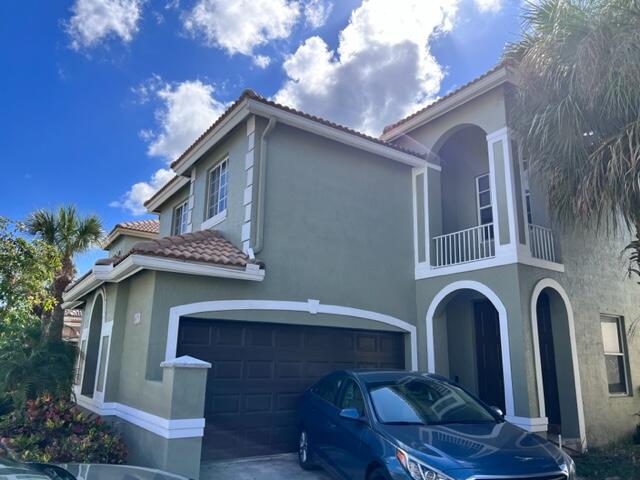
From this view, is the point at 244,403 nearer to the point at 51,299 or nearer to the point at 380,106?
the point at 51,299

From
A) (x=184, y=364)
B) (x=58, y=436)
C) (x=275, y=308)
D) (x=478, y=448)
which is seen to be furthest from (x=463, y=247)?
(x=58, y=436)

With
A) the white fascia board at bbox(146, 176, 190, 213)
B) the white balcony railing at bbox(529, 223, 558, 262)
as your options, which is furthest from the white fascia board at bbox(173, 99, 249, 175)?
the white balcony railing at bbox(529, 223, 558, 262)

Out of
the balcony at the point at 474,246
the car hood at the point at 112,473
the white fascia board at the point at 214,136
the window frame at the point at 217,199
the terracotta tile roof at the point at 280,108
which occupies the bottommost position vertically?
the car hood at the point at 112,473

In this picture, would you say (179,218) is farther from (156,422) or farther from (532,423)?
(532,423)

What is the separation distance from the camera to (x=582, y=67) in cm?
793

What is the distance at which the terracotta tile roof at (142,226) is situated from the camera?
1736 centimetres

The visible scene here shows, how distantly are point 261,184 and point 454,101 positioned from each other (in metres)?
4.73

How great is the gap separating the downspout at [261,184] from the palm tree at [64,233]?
765cm

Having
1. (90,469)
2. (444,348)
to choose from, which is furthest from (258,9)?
(90,469)

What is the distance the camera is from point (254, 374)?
9.03m

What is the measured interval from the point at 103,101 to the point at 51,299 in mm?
5494

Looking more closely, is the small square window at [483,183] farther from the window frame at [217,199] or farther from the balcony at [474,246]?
the window frame at [217,199]

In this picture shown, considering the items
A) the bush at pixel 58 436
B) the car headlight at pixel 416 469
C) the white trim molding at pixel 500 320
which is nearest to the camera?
the car headlight at pixel 416 469

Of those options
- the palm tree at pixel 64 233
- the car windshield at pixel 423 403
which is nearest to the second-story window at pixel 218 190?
the palm tree at pixel 64 233
